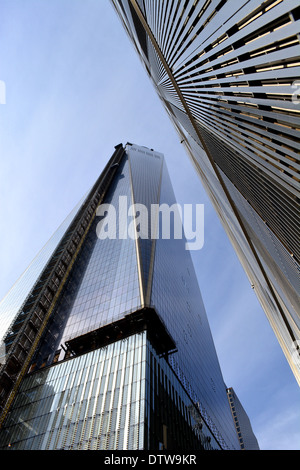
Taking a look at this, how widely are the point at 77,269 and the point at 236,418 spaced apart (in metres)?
129

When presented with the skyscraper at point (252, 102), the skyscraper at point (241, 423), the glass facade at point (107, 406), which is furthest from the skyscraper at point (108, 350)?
the skyscraper at point (241, 423)

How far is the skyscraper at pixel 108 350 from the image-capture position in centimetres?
3450

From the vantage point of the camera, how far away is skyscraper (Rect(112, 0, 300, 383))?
14602 millimetres

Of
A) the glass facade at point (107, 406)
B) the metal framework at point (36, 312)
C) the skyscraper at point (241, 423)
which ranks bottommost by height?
the glass facade at point (107, 406)

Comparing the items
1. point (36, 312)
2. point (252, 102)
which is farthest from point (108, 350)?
point (252, 102)

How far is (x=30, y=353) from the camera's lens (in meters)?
54.7

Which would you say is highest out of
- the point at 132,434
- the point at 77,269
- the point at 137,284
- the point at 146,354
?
the point at 77,269

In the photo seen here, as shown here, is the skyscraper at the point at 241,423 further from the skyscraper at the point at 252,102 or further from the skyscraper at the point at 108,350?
the skyscraper at the point at 252,102

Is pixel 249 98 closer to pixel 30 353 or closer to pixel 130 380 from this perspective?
pixel 130 380

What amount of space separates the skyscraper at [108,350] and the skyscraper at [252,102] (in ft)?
61.0

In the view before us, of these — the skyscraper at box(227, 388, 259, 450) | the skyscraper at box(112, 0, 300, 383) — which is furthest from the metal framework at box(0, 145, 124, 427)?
the skyscraper at box(227, 388, 259, 450)

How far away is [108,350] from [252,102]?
Result: 37.6m

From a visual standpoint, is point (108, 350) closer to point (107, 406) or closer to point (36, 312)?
point (107, 406)

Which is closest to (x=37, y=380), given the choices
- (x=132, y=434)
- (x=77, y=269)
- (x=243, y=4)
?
Result: (x=132, y=434)
